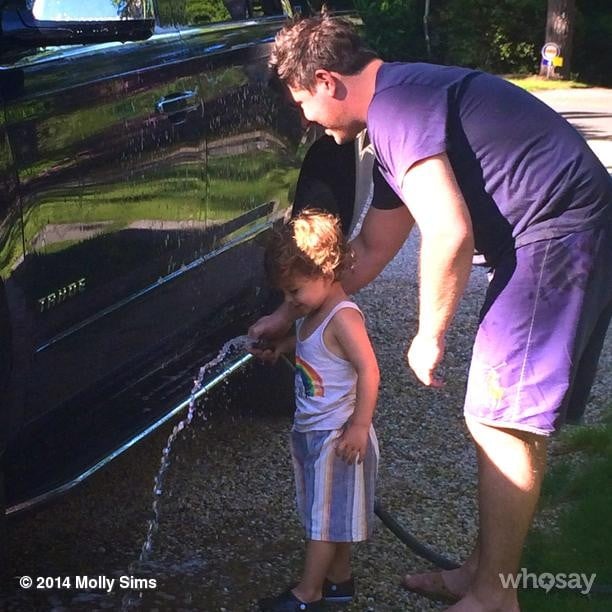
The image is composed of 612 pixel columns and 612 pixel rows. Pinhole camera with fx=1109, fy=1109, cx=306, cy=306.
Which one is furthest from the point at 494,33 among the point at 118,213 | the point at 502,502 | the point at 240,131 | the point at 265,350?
the point at 502,502

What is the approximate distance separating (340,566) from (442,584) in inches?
12.6

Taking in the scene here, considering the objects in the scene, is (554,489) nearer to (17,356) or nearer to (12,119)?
(17,356)

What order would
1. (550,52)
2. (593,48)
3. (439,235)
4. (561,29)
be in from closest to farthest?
(439,235)
(550,52)
(561,29)
(593,48)

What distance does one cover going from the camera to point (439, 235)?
2680mm

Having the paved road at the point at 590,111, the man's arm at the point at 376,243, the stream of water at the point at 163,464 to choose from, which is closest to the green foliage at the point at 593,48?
the paved road at the point at 590,111

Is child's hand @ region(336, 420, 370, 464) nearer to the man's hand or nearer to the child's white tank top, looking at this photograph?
the child's white tank top

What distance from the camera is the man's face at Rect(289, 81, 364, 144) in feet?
9.36

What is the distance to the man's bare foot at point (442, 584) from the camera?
327 centimetres

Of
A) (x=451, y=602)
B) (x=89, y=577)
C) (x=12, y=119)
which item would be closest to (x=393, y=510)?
(x=451, y=602)

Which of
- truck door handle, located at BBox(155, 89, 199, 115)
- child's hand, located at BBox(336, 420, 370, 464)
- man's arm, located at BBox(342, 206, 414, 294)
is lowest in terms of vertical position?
child's hand, located at BBox(336, 420, 370, 464)

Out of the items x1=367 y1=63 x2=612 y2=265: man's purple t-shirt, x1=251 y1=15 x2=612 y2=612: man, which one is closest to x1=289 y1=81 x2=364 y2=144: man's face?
x1=251 y1=15 x2=612 y2=612: man

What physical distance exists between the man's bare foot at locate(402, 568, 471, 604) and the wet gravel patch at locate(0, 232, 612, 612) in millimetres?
33

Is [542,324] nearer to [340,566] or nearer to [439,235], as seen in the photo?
[439,235]

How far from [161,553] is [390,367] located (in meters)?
2.08
